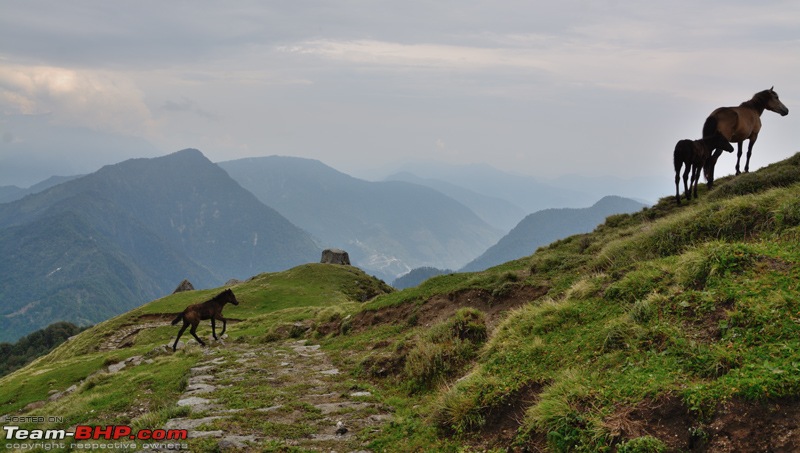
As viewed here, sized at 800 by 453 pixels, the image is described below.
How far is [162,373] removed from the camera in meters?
18.8

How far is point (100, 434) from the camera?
1252 centimetres

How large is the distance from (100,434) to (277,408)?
4829mm

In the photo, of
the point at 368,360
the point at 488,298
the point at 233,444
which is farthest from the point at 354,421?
the point at 488,298

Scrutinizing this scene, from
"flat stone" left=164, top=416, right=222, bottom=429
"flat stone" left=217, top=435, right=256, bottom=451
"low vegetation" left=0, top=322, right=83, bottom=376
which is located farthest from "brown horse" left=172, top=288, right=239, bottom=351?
"low vegetation" left=0, top=322, right=83, bottom=376

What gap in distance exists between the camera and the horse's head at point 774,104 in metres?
25.5

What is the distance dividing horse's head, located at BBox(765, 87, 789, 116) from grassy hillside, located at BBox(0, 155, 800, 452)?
6773 mm

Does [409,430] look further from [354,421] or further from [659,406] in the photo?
[659,406]

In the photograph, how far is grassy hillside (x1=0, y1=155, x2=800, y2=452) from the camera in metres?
7.07

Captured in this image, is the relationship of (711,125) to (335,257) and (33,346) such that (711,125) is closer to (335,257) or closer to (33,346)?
(335,257)

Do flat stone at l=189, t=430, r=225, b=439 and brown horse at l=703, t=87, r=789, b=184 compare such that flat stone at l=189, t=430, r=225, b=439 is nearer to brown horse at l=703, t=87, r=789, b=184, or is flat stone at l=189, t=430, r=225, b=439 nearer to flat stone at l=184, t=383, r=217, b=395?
A: flat stone at l=184, t=383, r=217, b=395

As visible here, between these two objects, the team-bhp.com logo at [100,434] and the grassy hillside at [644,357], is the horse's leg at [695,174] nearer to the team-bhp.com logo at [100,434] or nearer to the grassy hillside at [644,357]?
the grassy hillside at [644,357]

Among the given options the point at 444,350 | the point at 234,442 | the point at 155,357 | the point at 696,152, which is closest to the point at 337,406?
the point at 234,442

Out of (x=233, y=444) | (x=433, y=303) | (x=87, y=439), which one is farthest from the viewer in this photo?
(x=433, y=303)

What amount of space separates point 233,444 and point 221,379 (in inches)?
281
